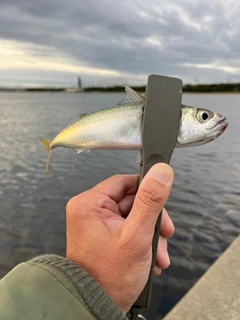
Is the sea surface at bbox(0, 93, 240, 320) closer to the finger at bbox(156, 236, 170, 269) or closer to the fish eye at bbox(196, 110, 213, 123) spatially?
the finger at bbox(156, 236, 170, 269)

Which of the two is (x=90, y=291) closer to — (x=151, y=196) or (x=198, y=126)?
(x=151, y=196)

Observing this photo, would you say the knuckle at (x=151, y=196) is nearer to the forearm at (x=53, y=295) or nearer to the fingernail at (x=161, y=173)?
the fingernail at (x=161, y=173)

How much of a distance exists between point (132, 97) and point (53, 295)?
1.39 meters

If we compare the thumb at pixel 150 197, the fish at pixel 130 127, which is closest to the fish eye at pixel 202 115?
the fish at pixel 130 127

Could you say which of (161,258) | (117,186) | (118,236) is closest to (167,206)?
(161,258)

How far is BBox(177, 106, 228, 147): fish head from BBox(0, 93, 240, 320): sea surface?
4.80m

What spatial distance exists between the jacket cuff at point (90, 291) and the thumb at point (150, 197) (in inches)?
17.0

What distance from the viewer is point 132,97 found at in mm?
2096

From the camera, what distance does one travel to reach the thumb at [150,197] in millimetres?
1894

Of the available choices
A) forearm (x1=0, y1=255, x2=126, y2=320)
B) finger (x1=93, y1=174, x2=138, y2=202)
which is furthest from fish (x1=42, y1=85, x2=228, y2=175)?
forearm (x1=0, y1=255, x2=126, y2=320)

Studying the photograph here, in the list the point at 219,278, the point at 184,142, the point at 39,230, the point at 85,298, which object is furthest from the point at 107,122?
the point at 39,230

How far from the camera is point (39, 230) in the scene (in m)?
10.9

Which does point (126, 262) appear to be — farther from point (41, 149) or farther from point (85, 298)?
point (41, 149)

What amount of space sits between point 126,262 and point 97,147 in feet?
2.73
